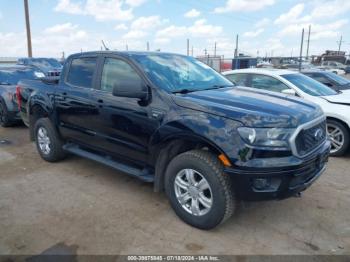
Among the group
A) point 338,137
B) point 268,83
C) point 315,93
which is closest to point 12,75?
point 268,83

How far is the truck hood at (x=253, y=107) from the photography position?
2938mm

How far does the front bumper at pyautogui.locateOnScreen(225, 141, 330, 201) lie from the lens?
2865mm

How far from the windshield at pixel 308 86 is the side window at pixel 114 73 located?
3.84 metres

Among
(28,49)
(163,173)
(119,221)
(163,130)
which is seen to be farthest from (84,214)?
(28,49)

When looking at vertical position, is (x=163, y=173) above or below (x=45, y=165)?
above

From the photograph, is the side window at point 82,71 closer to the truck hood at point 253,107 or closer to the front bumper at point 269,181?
the truck hood at point 253,107

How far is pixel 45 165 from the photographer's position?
5398mm

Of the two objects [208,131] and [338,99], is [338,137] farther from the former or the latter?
[208,131]

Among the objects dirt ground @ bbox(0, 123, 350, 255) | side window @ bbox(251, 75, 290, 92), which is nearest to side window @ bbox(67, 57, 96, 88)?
dirt ground @ bbox(0, 123, 350, 255)

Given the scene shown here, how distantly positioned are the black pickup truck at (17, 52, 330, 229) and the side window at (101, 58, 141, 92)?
13 millimetres

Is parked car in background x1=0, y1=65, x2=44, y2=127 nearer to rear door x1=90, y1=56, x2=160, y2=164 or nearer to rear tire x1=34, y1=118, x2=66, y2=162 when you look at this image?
rear tire x1=34, y1=118, x2=66, y2=162

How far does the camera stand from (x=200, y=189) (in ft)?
10.6

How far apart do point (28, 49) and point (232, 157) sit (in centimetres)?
2089

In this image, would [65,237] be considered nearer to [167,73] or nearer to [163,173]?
[163,173]
